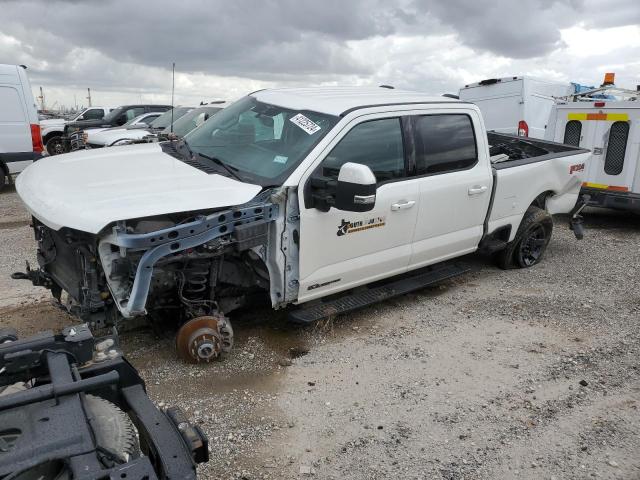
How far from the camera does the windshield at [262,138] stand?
13.2 feet

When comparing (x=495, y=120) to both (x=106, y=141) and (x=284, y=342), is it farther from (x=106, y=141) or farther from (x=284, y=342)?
(x=284, y=342)

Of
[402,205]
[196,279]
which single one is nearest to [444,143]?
[402,205]

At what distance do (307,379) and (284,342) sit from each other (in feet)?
1.90

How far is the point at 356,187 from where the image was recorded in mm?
3605

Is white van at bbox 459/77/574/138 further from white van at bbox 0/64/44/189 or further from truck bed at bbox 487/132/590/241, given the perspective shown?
white van at bbox 0/64/44/189

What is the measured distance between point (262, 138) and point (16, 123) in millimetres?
8286

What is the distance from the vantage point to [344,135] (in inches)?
164

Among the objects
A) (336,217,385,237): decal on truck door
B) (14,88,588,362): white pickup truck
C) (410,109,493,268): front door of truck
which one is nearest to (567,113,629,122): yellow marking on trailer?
(14,88,588,362): white pickup truck

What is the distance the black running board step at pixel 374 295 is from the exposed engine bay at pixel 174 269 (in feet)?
1.05

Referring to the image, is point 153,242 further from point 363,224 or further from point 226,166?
point 363,224

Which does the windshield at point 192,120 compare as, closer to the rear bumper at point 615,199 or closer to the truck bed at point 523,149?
the truck bed at point 523,149

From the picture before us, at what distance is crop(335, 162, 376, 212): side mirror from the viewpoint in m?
3.60

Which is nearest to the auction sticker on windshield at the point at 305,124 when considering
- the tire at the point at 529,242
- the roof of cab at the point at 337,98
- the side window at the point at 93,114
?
the roof of cab at the point at 337,98

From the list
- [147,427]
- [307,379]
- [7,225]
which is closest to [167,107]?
[7,225]
